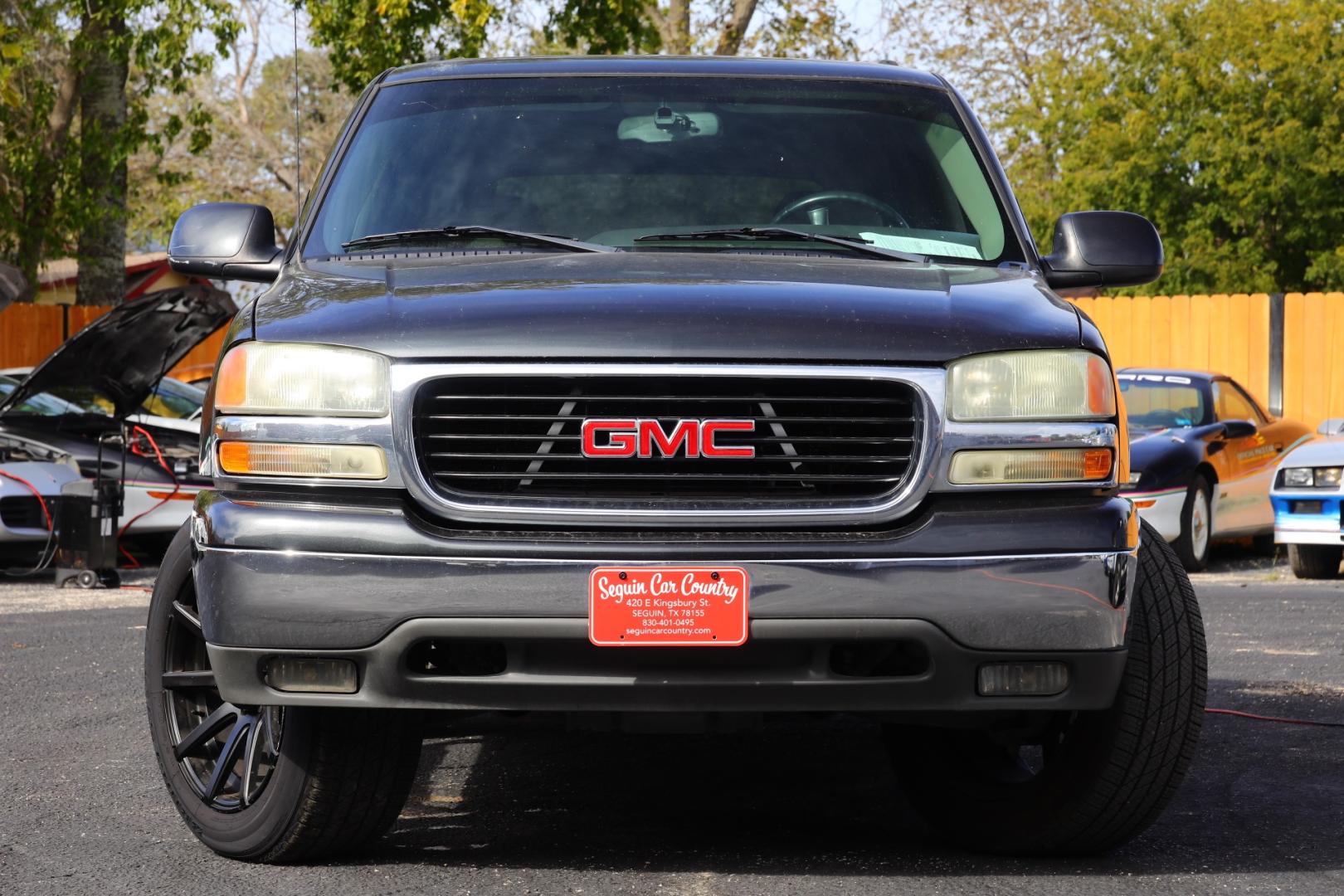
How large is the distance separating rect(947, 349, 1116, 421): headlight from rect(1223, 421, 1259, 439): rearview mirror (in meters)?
11.1

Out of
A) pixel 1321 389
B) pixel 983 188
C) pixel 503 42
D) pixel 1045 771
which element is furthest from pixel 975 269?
pixel 503 42

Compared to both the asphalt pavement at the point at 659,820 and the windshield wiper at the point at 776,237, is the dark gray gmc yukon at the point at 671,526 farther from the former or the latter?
the windshield wiper at the point at 776,237

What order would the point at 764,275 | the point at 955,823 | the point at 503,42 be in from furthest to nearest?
the point at 503,42 → the point at 955,823 → the point at 764,275

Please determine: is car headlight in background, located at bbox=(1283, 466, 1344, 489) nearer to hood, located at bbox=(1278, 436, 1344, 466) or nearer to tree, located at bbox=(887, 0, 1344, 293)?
hood, located at bbox=(1278, 436, 1344, 466)

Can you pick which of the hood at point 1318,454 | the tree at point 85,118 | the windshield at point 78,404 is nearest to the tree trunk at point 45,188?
the tree at point 85,118

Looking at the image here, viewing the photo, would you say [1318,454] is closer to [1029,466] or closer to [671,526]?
[1029,466]

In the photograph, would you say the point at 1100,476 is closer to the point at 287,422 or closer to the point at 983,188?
the point at 983,188

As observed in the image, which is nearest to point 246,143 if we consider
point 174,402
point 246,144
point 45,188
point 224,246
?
point 246,144

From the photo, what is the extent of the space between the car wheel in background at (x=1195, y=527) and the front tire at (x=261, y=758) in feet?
34.4


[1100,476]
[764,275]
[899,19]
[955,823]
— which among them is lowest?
[955,823]

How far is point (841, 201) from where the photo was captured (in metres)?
4.93

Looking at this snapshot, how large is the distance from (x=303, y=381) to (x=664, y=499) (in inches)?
31.0

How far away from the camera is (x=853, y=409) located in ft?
12.6

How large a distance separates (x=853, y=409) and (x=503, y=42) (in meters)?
38.3
